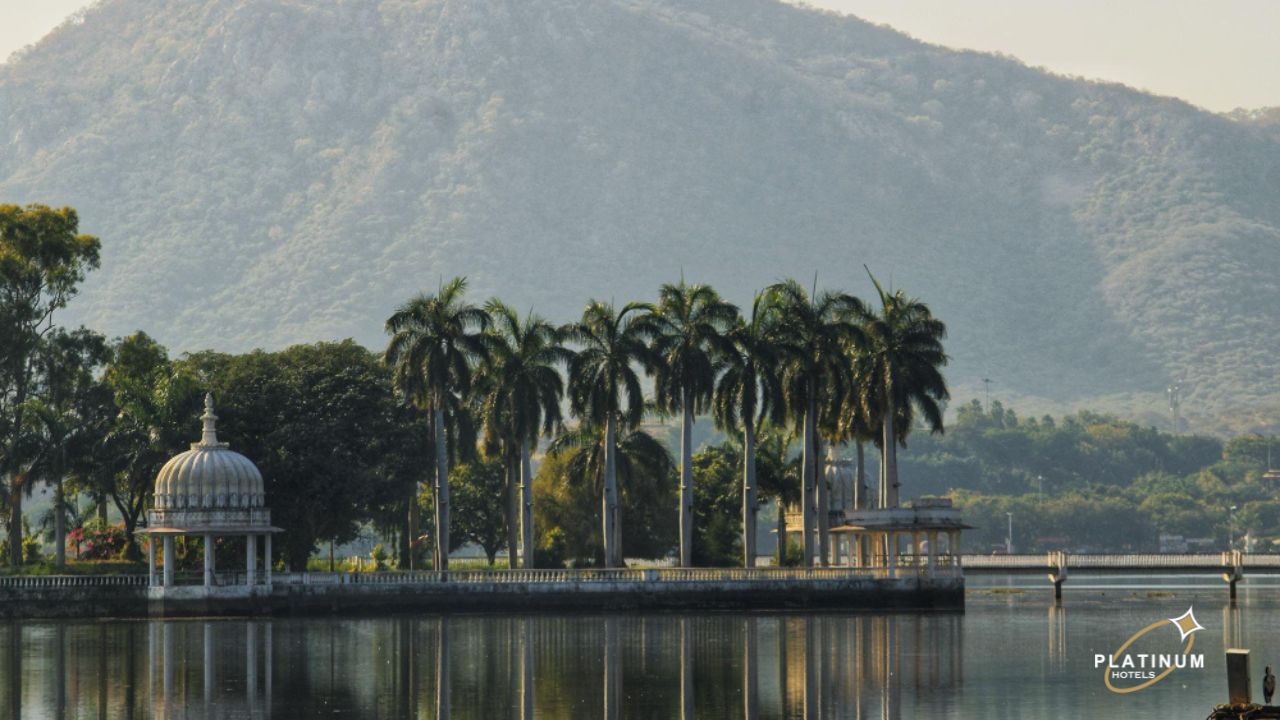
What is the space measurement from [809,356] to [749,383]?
11.1 ft

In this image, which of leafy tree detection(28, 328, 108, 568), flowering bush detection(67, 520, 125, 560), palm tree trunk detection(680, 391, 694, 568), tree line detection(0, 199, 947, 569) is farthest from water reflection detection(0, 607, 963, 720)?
flowering bush detection(67, 520, 125, 560)

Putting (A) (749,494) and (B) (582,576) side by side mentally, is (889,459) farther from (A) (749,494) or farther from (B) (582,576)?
(B) (582,576)

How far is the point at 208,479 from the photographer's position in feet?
379

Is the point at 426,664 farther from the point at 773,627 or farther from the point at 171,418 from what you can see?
the point at 171,418

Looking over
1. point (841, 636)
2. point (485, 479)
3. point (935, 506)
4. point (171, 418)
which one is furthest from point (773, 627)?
point (485, 479)

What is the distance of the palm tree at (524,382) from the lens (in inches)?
4865

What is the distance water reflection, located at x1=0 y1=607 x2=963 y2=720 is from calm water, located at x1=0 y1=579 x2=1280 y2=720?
4.2 inches

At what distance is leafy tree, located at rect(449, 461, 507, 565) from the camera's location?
Answer: 15800 centimetres

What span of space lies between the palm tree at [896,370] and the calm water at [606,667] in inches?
542

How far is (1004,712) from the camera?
64188 millimetres

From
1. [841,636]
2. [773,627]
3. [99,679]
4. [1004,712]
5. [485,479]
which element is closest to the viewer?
[1004,712]

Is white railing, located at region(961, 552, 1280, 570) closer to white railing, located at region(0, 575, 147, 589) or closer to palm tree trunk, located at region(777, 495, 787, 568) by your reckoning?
palm tree trunk, located at region(777, 495, 787, 568)

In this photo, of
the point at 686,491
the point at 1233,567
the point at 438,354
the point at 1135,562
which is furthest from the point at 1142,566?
the point at 438,354

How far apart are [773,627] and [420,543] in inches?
2572
